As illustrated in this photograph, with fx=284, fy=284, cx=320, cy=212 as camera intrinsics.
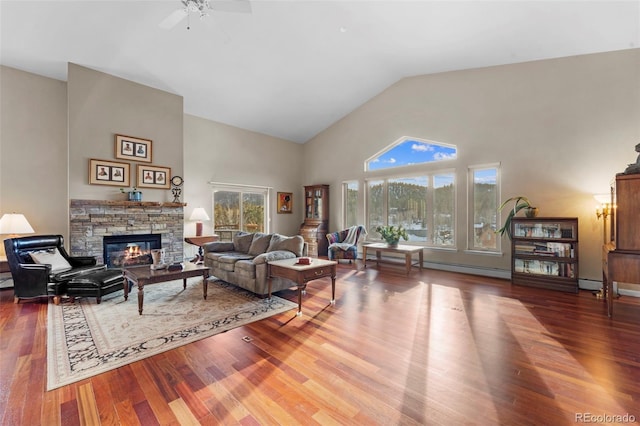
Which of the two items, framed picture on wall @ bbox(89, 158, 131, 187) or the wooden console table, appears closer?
framed picture on wall @ bbox(89, 158, 131, 187)

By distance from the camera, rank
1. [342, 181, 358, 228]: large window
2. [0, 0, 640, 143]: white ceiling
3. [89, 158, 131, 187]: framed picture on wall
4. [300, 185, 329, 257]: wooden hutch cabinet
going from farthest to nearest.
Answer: [300, 185, 329, 257]: wooden hutch cabinet → [342, 181, 358, 228]: large window → [89, 158, 131, 187]: framed picture on wall → [0, 0, 640, 143]: white ceiling

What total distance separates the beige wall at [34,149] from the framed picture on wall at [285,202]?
4.68m

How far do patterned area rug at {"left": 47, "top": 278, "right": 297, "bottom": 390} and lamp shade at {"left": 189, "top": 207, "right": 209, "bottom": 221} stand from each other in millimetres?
1946

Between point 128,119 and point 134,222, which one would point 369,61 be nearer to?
point 128,119

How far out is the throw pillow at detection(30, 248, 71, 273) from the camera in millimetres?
3977

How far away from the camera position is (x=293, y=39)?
4703 mm

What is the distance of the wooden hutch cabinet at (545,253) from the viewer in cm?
444

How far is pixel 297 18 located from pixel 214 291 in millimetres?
4306

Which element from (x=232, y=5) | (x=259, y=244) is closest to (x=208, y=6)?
(x=232, y=5)

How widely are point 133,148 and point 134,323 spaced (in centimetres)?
361

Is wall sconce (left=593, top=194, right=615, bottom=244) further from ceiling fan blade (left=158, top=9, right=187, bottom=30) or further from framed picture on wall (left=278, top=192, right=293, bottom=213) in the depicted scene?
framed picture on wall (left=278, top=192, right=293, bottom=213)

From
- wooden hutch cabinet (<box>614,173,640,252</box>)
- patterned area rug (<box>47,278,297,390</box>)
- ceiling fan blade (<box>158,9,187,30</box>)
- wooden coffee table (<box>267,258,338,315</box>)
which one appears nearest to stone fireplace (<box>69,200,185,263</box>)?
patterned area rug (<box>47,278,297,390</box>)

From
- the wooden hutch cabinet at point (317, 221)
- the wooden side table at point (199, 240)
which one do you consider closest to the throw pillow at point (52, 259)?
the wooden side table at point (199, 240)

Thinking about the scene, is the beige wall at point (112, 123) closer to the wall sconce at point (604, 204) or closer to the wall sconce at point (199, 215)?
the wall sconce at point (199, 215)
